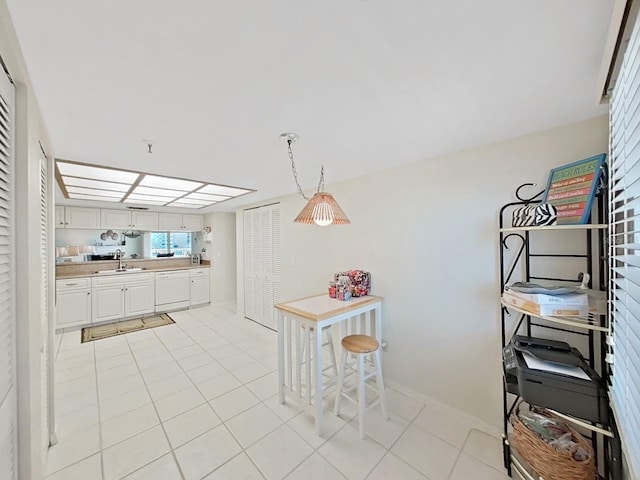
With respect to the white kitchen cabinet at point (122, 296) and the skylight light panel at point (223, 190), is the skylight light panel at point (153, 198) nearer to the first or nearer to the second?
the skylight light panel at point (223, 190)

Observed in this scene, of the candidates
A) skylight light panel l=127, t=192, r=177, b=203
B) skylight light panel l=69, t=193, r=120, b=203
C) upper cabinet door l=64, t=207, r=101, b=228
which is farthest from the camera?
upper cabinet door l=64, t=207, r=101, b=228


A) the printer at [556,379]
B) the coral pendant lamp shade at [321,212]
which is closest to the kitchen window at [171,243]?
the coral pendant lamp shade at [321,212]

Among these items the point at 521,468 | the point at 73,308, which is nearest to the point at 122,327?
the point at 73,308

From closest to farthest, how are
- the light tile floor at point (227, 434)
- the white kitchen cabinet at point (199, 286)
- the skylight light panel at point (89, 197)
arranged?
the light tile floor at point (227, 434)
the skylight light panel at point (89, 197)
the white kitchen cabinet at point (199, 286)

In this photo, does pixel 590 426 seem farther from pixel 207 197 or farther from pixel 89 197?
pixel 89 197

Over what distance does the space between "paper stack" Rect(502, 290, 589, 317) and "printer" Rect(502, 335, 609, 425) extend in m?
0.27

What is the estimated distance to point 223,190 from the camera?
324 centimetres

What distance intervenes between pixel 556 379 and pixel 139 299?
18.6ft

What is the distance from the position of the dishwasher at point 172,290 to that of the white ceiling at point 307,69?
3667 millimetres

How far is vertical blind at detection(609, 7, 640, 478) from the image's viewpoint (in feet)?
2.52

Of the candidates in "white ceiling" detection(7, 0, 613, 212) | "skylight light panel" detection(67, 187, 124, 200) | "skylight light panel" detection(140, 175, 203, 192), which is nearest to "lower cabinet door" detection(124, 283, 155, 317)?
"skylight light panel" detection(67, 187, 124, 200)

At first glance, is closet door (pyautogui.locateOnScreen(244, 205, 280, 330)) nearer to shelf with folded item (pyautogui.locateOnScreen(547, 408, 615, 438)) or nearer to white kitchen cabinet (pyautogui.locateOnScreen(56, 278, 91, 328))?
white kitchen cabinet (pyautogui.locateOnScreen(56, 278, 91, 328))

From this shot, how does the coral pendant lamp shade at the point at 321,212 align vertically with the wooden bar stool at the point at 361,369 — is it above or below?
above

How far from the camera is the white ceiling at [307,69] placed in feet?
2.56
